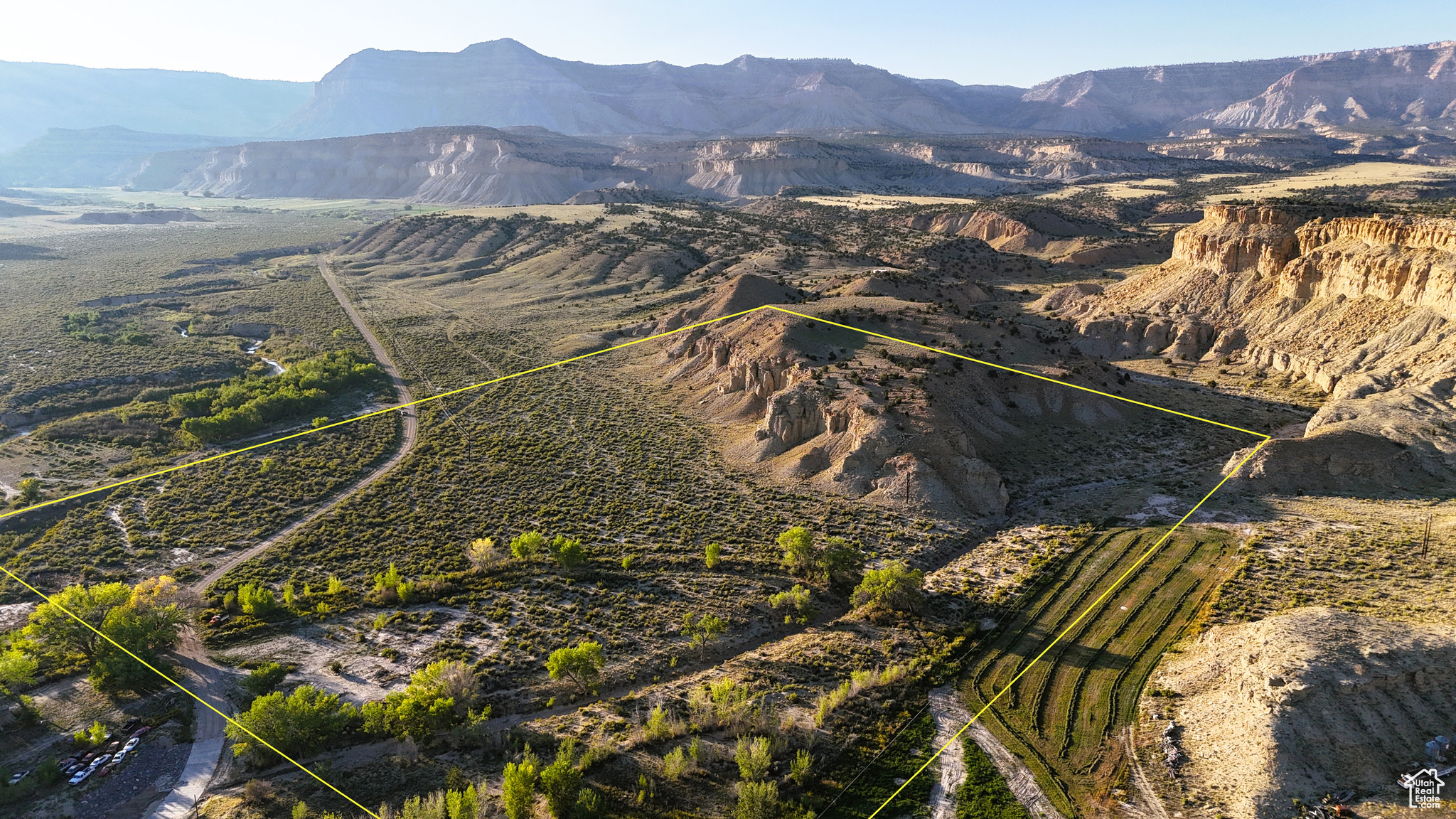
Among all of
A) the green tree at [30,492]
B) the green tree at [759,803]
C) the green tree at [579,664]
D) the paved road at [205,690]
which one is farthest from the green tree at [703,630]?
the green tree at [30,492]

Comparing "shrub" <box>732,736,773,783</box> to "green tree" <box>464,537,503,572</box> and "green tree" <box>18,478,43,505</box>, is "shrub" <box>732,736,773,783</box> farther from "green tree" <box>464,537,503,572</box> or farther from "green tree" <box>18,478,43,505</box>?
"green tree" <box>18,478,43,505</box>

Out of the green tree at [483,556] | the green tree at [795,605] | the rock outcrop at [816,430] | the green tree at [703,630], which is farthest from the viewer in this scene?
the rock outcrop at [816,430]

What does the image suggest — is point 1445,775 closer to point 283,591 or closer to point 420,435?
point 283,591

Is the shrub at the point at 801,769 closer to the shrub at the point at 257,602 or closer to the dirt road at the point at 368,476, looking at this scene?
the shrub at the point at 257,602

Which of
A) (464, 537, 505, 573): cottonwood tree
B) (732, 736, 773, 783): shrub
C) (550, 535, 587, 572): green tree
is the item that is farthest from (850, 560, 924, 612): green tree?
(464, 537, 505, 573): cottonwood tree

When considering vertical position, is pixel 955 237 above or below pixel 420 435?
above

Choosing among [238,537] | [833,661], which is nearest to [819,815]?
[833,661]
